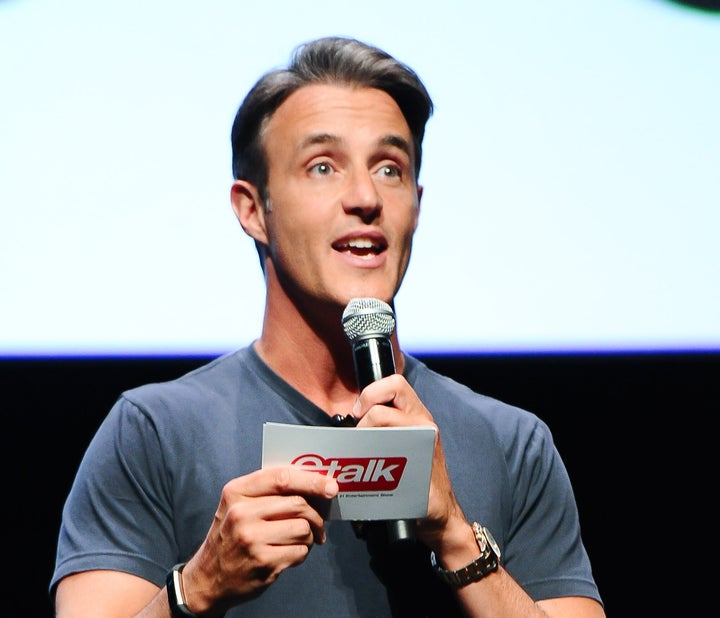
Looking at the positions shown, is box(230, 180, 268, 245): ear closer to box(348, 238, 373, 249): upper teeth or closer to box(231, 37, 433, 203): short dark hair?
box(231, 37, 433, 203): short dark hair

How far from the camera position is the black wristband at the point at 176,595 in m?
1.50

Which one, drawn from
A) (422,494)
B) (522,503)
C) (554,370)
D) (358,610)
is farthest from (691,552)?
(422,494)

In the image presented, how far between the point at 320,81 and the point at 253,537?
92 cm

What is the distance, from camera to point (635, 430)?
2988 millimetres

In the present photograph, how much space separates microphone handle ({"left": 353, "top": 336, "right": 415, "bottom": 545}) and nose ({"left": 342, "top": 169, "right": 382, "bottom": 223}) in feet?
1.08

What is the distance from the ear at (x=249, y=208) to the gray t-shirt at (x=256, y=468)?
8.7 inches

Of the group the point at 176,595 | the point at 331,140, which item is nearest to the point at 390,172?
the point at 331,140

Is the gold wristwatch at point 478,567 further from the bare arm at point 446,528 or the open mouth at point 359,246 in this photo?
the open mouth at point 359,246

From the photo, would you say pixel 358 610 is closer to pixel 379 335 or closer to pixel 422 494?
pixel 422 494

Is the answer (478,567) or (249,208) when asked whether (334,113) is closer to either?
(249,208)

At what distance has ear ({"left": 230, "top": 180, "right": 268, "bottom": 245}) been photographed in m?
1.97

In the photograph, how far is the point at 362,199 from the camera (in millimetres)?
1773

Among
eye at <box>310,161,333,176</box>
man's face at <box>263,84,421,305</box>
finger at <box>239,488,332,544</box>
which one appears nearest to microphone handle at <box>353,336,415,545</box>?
finger at <box>239,488,332,544</box>

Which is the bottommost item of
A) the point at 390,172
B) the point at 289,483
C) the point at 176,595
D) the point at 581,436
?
the point at 581,436
